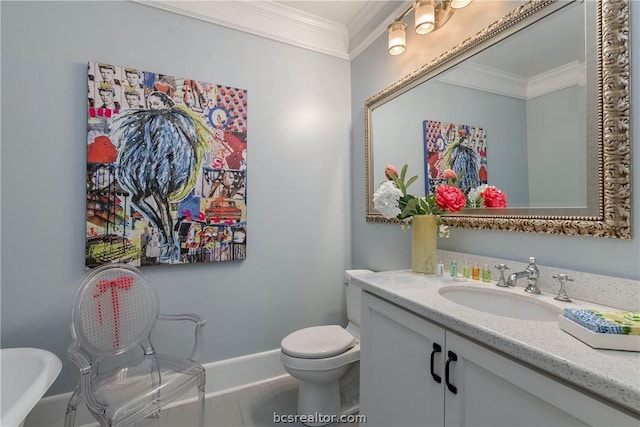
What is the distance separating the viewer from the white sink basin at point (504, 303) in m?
0.95

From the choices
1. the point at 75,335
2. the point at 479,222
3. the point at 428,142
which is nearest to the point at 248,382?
the point at 75,335

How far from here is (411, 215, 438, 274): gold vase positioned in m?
1.36

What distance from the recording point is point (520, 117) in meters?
1.15

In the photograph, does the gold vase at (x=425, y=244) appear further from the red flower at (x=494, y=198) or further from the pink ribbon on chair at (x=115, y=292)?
the pink ribbon on chair at (x=115, y=292)

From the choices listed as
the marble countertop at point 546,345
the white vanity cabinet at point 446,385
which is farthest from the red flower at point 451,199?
the white vanity cabinet at point 446,385

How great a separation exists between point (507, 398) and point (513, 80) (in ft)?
3.78

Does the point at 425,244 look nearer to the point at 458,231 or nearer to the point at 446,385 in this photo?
the point at 458,231

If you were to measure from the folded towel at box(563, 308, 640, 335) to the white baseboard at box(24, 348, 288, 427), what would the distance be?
1.78 meters

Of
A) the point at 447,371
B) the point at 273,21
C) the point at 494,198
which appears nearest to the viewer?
the point at 447,371

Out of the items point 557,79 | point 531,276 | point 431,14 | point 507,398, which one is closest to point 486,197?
point 531,276

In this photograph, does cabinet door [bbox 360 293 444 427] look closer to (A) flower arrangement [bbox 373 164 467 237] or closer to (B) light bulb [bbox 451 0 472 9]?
(A) flower arrangement [bbox 373 164 467 237]

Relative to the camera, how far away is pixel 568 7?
98 centimetres

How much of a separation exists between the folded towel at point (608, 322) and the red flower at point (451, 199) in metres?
0.63

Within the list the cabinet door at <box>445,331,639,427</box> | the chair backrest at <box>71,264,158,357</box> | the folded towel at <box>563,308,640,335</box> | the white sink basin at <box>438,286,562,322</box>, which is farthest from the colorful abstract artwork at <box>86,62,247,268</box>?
the folded towel at <box>563,308,640,335</box>
